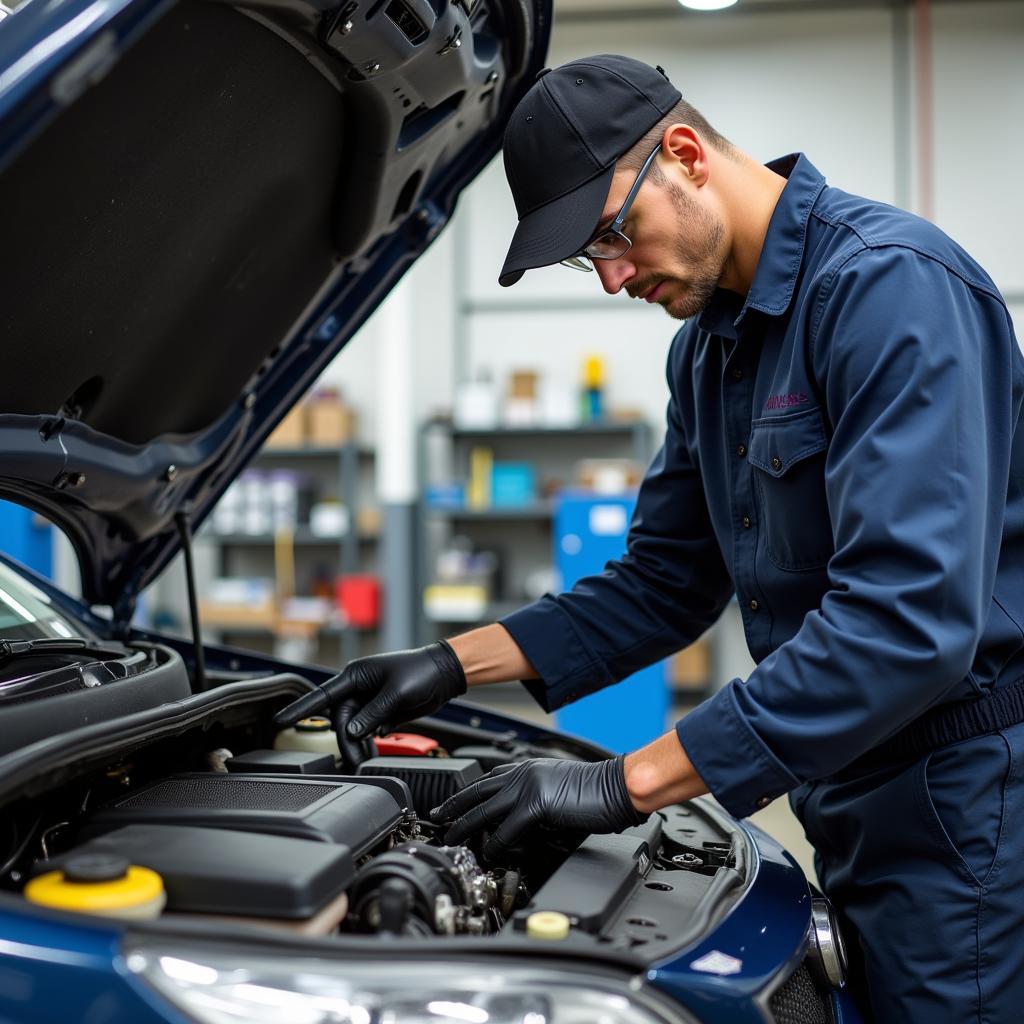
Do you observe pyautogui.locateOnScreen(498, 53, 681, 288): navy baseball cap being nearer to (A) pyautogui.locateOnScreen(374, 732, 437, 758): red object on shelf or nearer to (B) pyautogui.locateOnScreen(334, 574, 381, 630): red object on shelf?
(A) pyautogui.locateOnScreen(374, 732, 437, 758): red object on shelf

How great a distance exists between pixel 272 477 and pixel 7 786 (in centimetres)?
552

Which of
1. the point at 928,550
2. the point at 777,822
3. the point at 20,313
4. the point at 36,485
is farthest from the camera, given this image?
the point at 777,822

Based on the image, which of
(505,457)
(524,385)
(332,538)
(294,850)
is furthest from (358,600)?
(294,850)

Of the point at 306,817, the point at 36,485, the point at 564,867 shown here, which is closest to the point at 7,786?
the point at 306,817

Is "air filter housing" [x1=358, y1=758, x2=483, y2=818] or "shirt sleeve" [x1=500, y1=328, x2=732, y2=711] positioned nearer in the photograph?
"air filter housing" [x1=358, y1=758, x2=483, y2=818]

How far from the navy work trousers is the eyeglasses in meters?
0.67

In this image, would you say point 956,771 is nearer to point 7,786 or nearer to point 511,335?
point 7,786

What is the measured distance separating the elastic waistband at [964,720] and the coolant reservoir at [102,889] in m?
0.80

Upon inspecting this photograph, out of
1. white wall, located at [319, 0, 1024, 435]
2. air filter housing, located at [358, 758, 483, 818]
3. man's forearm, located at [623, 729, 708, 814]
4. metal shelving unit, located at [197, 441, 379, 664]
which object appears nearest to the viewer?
man's forearm, located at [623, 729, 708, 814]

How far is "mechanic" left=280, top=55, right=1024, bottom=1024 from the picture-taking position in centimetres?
104

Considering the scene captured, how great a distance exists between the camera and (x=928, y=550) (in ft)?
3.35

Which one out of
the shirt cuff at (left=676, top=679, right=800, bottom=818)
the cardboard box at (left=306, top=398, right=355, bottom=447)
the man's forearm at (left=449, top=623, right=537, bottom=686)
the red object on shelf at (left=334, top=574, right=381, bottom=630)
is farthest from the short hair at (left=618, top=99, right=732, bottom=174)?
the cardboard box at (left=306, top=398, right=355, bottom=447)

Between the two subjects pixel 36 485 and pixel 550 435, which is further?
pixel 550 435

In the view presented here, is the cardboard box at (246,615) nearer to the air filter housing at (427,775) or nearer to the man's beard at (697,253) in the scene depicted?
the air filter housing at (427,775)
